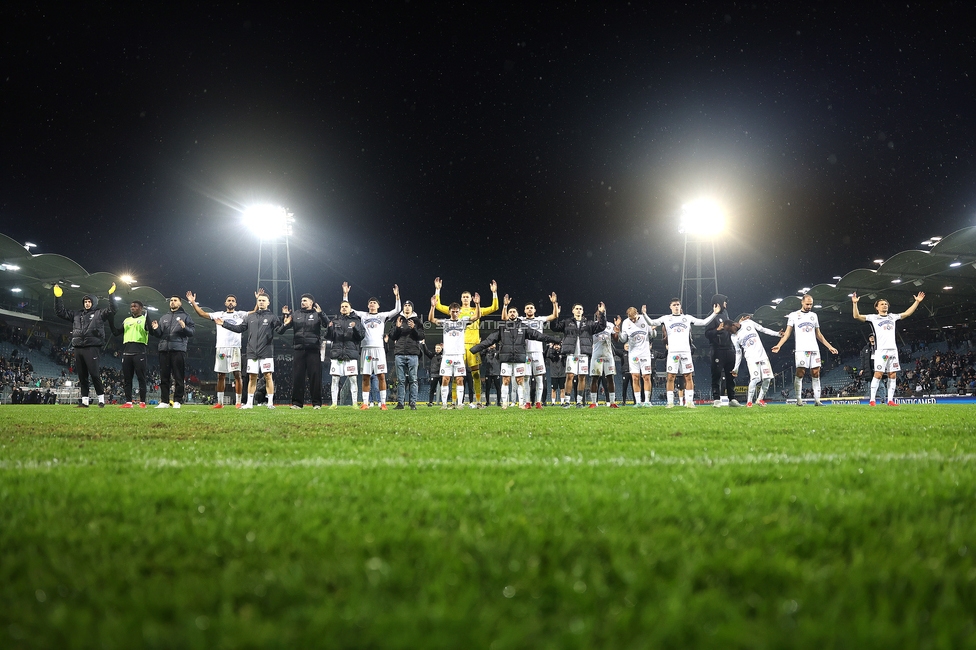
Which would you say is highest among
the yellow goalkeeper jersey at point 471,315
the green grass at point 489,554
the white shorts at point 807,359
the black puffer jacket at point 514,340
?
the yellow goalkeeper jersey at point 471,315

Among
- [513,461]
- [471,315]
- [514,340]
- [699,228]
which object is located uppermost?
[699,228]

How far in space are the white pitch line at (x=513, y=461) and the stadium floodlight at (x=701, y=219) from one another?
2796 cm

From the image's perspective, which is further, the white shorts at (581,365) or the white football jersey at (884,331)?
the white shorts at (581,365)

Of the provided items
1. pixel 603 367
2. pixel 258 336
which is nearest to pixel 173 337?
pixel 258 336

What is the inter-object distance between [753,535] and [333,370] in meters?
11.2

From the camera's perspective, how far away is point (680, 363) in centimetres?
1222

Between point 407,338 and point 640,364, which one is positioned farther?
point 640,364

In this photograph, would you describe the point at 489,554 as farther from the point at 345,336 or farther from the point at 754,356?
the point at 754,356

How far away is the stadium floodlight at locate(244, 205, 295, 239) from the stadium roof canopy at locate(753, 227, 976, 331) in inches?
1063

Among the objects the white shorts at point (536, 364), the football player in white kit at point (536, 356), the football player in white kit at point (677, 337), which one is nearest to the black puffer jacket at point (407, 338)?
the football player in white kit at point (536, 356)

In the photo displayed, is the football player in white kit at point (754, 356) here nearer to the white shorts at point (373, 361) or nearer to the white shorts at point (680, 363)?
the white shorts at point (680, 363)

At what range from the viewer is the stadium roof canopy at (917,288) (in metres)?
22.0

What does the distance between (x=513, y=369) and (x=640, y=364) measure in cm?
359

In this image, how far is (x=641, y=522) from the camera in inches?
70.4
